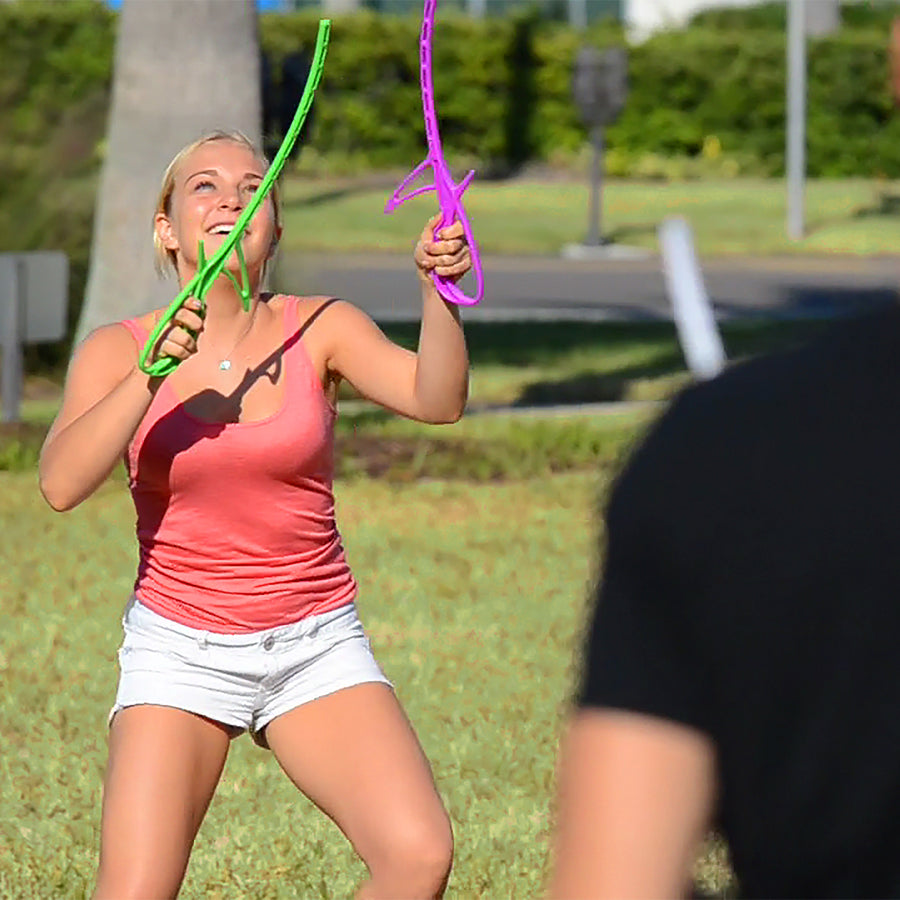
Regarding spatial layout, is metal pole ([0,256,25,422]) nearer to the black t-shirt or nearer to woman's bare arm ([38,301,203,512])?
woman's bare arm ([38,301,203,512])

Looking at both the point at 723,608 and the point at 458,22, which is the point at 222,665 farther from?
the point at 458,22

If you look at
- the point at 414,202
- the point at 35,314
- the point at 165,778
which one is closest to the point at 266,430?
the point at 165,778

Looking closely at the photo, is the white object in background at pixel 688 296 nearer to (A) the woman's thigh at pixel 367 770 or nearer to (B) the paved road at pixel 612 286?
(A) the woman's thigh at pixel 367 770

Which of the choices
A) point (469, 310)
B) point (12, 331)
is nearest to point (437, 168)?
point (12, 331)

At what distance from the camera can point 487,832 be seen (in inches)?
244

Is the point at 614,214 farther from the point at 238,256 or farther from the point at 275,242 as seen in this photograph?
the point at 238,256

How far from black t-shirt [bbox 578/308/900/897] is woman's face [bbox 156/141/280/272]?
2.55m

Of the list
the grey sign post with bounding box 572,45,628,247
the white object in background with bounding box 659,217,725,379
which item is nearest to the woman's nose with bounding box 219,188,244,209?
the white object in background with bounding box 659,217,725,379

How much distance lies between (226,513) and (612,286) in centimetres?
2091

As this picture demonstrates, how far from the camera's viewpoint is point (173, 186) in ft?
14.7

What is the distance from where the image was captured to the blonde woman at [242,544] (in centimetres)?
407

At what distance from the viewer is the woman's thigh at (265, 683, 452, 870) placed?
4082 mm

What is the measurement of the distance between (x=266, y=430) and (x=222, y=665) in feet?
1.37

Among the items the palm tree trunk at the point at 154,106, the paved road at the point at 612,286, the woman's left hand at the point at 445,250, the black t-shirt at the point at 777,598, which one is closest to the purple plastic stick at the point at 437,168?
the woman's left hand at the point at 445,250
